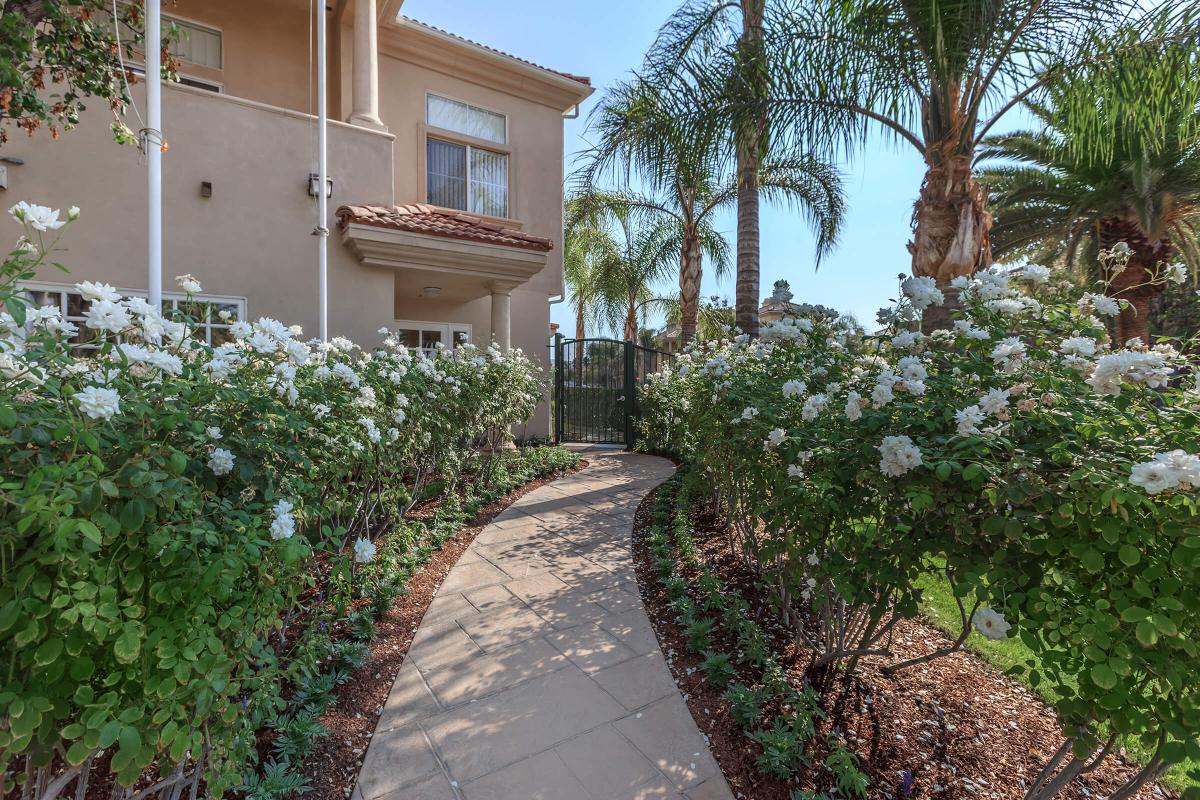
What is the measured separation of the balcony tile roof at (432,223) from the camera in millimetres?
7262

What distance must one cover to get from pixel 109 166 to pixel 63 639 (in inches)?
279

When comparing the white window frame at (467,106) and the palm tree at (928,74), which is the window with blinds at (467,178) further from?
the palm tree at (928,74)

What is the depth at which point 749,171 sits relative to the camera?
277 inches

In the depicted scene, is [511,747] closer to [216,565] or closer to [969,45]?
[216,565]

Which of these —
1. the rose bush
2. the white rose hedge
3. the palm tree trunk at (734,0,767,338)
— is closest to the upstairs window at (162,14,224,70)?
the palm tree trunk at (734,0,767,338)

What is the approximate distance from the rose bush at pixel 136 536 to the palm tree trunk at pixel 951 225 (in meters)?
5.23

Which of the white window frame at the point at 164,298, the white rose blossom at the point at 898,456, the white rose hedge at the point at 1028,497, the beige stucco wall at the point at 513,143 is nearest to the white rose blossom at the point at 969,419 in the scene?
the white rose hedge at the point at 1028,497

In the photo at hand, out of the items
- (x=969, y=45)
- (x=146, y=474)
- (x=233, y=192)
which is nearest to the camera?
(x=146, y=474)

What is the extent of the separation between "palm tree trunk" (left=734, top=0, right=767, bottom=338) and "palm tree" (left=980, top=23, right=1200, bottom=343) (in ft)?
8.80

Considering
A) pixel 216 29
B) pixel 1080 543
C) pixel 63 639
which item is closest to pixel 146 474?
pixel 63 639

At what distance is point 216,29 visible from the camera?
330 inches

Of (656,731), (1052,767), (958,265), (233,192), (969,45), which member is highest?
(969,45)

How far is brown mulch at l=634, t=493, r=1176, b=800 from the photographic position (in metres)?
2.43

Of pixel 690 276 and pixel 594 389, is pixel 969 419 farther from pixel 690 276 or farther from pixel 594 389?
pixel 690 276
